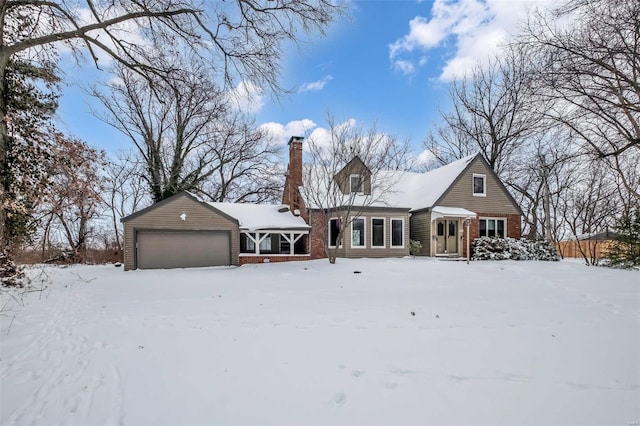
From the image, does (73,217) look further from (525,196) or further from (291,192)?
(525,196)

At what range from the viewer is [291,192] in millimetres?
19891

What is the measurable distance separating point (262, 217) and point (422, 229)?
28.6ft

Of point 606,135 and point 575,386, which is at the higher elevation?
point 606,135

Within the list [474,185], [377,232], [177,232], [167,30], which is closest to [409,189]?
[474,185]

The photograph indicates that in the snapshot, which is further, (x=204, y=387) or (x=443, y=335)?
(x=443, y=335)

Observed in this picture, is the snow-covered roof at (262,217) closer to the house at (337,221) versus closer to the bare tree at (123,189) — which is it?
the house at (337,221)

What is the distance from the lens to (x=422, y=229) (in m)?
18.0

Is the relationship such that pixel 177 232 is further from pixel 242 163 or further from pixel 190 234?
pixel 242 163

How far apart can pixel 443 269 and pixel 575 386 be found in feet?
30.3

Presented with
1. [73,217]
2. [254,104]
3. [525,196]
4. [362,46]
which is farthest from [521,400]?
[525,196]

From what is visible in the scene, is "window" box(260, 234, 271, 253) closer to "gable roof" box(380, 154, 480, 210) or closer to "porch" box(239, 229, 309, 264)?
"porch" box(239, 229, 309, 264)

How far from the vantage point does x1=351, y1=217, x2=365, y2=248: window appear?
57.1ft

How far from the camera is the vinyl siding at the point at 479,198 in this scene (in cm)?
1809

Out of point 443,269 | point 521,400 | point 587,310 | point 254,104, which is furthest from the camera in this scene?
point 443,269
